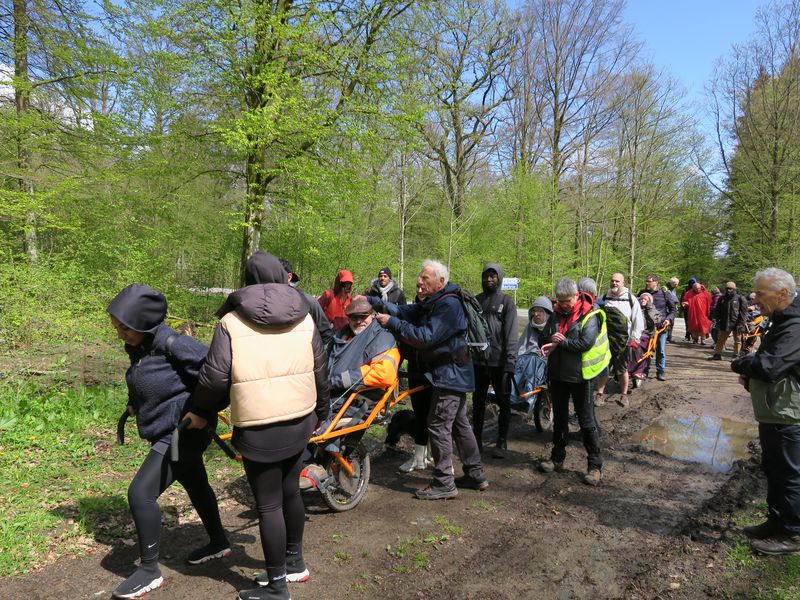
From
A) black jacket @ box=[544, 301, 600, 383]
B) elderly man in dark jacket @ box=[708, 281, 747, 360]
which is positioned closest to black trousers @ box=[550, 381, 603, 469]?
black jacket @ box=[544, 301, 600, 383]

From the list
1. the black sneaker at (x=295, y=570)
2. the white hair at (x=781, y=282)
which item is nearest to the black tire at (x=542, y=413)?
the white hair at (x=781, y=282)

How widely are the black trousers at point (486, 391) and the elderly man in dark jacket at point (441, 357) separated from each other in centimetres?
118

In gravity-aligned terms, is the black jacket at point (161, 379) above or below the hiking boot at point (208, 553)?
above

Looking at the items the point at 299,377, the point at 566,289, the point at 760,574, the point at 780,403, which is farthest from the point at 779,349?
Answer: the point at 299,377

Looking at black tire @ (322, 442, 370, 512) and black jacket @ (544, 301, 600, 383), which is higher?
black jacket @ (544, 301, 600, 383)

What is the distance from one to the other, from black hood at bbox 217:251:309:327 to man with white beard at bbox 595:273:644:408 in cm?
586

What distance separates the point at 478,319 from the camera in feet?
17.0

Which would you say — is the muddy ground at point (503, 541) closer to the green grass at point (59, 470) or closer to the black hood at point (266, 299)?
the green grass at point (59, 470)

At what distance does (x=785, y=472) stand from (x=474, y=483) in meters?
2.36

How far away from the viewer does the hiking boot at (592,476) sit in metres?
4.87

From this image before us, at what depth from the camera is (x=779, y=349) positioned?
11.5ft

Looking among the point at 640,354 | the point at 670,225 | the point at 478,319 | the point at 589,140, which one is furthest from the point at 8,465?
the point at 670,225

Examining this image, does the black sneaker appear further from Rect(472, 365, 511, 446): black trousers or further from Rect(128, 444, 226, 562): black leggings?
Rect(472, 365, 511, 446): black trousers

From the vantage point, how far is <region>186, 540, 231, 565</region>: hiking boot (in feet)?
10.9
